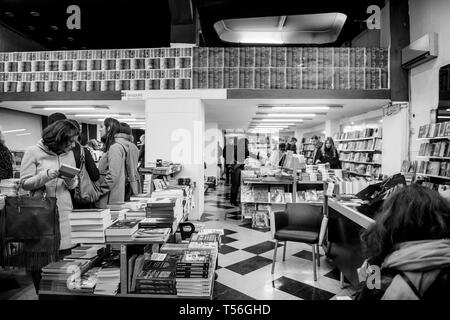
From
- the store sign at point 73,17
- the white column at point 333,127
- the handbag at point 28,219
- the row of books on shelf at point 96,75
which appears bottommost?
the handbag at point 28,219

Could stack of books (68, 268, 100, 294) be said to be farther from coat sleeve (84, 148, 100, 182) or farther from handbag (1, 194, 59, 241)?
coat sleeve (84, 148, 100, 182)

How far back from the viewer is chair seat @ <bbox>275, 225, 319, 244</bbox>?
10.0 feet

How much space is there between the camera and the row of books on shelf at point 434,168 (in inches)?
176

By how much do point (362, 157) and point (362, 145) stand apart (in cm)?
33

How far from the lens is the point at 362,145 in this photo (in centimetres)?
791

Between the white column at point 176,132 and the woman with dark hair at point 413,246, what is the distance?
4.76 metres

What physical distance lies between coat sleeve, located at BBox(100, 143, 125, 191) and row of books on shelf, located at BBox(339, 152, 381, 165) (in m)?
6.35

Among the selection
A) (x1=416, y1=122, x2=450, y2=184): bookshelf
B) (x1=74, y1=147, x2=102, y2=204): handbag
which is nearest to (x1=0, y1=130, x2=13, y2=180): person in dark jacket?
(x1=74, y1=147, x2=102, y2=204): handbag

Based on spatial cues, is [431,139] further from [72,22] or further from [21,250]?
[72,22]

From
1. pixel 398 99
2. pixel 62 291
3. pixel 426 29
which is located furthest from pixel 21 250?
pixel 426 29

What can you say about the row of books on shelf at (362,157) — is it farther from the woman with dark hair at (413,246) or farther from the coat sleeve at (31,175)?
the coat sleeve at (31,175)

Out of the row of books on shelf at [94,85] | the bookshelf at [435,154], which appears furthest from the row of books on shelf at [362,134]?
the row of books on shelf at [94,85]

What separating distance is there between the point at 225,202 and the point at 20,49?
22.3 feet
